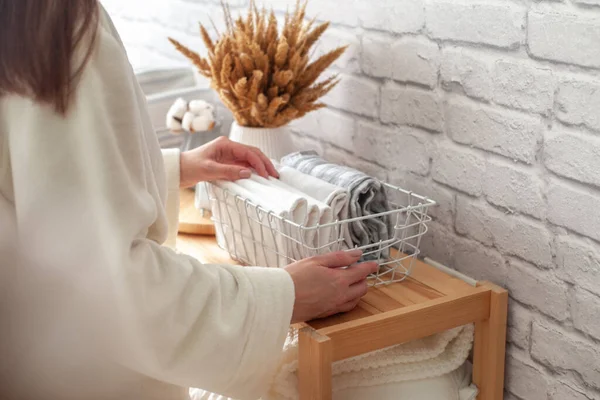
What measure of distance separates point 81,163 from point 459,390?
746 mm

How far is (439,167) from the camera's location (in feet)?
4.43

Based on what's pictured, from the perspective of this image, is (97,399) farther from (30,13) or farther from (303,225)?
(30,13)

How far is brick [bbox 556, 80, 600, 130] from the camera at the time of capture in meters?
1.04

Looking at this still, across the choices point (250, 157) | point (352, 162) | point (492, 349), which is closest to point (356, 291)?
point (492, 349)

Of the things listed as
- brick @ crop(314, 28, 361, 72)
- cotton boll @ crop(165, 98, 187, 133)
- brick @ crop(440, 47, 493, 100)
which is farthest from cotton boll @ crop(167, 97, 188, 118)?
brick @ crop(440, 47, 493, 100)

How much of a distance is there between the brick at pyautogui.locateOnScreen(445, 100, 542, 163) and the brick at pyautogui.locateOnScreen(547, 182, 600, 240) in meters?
0.07

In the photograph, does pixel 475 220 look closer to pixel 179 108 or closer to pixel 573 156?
pixel 573 156

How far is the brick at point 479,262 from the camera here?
1265mm

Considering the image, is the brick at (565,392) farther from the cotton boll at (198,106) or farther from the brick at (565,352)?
the cotton boll at (198,106)

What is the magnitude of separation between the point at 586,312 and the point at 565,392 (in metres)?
0.15

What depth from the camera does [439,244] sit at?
4.57ft

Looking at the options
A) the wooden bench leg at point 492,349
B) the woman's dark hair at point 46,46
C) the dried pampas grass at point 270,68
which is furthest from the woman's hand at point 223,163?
the woman's dark hair at point 46,46

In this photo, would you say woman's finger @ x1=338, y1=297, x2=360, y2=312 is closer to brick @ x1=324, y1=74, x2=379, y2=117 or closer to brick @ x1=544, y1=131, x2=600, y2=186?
brick @ x1=544, y1=131, x2=600, y2=186

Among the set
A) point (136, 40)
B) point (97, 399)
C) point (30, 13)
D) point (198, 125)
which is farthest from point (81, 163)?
point (136, 40)
